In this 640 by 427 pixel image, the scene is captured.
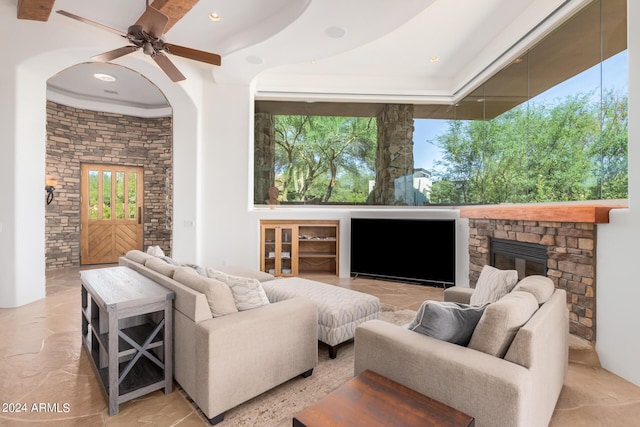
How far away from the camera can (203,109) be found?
534 centimetres

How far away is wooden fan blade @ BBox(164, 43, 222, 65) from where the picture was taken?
304 cm

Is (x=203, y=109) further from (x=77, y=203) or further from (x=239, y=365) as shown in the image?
(x=239, y=365)

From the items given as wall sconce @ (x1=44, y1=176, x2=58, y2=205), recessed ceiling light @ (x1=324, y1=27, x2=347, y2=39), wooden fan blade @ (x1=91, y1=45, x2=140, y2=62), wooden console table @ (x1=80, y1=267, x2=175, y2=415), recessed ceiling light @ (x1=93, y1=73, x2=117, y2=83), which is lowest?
wooden console table @ (x1=80, y1=267, x2=175, y2=415)

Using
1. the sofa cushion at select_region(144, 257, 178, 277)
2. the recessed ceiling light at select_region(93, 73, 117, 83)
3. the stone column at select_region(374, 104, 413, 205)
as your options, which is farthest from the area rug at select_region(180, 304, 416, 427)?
the recessed ceiling light at select_region(93, 73, 117, 83)

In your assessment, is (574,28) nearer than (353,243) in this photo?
Yes

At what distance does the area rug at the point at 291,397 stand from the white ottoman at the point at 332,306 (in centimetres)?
14

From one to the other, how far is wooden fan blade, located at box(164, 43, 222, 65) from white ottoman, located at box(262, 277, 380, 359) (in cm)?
249

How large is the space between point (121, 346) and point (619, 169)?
4316 mm

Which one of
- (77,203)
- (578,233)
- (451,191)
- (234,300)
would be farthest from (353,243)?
(77,203)

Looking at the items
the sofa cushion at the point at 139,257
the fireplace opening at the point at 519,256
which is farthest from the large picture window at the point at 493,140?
the sofa cushion at the point at 139,257

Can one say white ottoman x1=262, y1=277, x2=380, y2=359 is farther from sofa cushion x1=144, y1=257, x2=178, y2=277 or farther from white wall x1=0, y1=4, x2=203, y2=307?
white wall x1=0, y1=4, x2=203, y2=307

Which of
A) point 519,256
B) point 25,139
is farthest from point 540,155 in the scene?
point 25,139

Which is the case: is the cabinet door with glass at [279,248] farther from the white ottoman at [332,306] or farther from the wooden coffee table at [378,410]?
the wooden coffee table at [378,410]

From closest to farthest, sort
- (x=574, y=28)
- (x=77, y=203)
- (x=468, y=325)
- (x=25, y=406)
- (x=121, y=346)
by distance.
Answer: (x=468, y=325), (x=25, y=406), (x=121, y=346), (x=574, y=28), (x=77, y=203)
